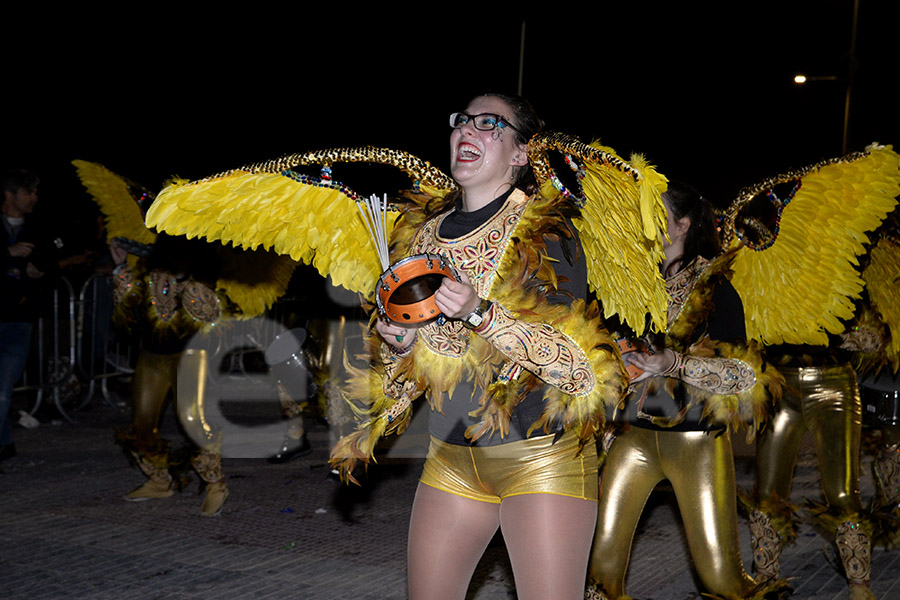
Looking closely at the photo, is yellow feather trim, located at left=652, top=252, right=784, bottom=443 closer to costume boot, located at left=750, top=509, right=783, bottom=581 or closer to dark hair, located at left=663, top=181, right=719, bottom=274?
dark hair, located at left=663, top=181, right=719, bottom=274

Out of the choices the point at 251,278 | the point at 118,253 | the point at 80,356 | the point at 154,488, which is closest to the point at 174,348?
the point at 251,278

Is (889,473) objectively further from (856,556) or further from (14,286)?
(14,286)

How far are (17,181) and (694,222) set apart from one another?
558cm

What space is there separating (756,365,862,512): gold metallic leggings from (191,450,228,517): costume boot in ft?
10.8

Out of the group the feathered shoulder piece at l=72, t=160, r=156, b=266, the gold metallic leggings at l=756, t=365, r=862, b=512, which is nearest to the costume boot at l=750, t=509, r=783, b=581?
the gold metallic leggings at l=756, t=365, r=862, b=512

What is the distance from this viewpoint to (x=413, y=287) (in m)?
2.18

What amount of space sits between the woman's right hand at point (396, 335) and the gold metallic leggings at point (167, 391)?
11.0 ft

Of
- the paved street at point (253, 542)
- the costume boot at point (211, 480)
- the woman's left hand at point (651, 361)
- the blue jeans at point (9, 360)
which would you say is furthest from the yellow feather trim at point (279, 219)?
the blue jeans at point (9, 360)

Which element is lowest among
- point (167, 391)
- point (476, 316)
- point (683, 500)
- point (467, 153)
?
point (167, 391)

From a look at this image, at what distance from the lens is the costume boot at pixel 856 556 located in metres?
4.20

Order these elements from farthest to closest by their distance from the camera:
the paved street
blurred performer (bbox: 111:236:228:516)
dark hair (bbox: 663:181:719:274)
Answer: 1. blurred performer (bbox: 111:236:228:516)
2. the paved street
3. dark hair (bbox: 663:181:719:274)

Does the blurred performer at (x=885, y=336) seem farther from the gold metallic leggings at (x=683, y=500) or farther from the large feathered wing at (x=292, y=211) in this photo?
the large feathered wing at (x=292, y=211)

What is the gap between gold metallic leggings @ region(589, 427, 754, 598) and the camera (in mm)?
3188

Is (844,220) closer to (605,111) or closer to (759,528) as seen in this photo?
(759,528)
